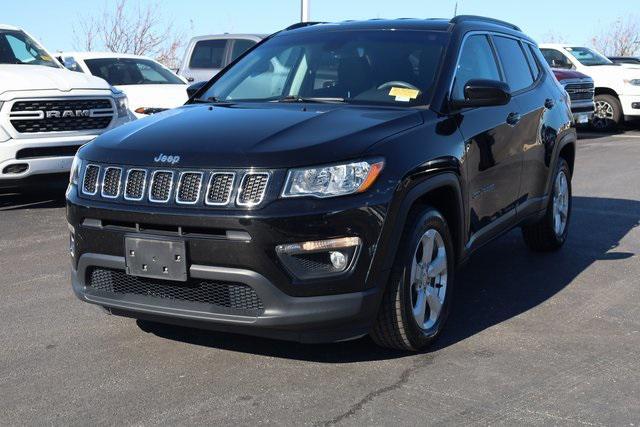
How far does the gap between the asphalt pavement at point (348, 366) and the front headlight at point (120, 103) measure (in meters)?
3.65

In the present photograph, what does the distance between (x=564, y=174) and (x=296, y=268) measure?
3693 millimetres

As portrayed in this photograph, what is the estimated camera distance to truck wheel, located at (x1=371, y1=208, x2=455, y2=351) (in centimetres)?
435

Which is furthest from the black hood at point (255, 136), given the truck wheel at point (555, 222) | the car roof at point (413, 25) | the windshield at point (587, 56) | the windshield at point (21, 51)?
the windshield at point (587, 56)

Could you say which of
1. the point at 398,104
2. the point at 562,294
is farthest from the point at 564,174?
the point at 398,104

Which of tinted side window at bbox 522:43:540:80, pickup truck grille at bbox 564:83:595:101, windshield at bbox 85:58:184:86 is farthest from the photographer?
pickup truck grille at bbox 564:83:595:101

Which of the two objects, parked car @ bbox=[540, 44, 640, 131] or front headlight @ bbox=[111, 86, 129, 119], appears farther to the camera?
parked car @ bbox=[540, 44, 640, 131]

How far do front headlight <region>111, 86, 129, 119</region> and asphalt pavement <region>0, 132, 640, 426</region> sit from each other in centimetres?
365

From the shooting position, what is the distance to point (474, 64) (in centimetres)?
561

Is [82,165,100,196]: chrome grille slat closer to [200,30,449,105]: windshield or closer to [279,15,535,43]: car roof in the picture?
[200,30,449,105]: windshield

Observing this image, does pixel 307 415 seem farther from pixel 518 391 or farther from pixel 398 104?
pixel 398 104

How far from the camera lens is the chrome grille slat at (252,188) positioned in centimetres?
400

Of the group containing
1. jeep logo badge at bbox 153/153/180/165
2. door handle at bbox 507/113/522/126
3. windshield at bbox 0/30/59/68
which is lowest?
windshield at bbox 0/30/59/68

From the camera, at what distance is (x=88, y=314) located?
5379mm

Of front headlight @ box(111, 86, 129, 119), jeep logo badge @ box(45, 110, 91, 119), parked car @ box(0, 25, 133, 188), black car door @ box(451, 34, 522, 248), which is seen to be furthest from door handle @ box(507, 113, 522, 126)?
front headlight @ box(111, 86, 129, 119)
